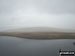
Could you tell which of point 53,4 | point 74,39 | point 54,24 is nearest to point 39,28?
point 54,24

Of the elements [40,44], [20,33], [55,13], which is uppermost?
[55,13]

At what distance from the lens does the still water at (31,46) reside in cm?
107

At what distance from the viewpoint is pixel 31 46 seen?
110cm

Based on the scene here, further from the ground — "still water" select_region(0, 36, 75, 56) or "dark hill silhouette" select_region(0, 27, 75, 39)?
"dark hill silhouette" select_region(0, 27, 75, 39)

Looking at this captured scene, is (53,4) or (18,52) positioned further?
(18,52)

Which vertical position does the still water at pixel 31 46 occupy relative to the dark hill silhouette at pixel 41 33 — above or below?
below

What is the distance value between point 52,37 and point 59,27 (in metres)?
0.15

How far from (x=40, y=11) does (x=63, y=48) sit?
556 mm

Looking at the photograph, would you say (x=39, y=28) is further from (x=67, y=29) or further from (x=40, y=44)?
(x=67, y=29)

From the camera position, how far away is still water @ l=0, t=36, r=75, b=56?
107cm

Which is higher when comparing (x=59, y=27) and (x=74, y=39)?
(x=59, y=27)

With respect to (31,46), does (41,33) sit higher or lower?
higher

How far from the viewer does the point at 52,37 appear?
107 centimetres

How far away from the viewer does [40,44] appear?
3.57 feet
